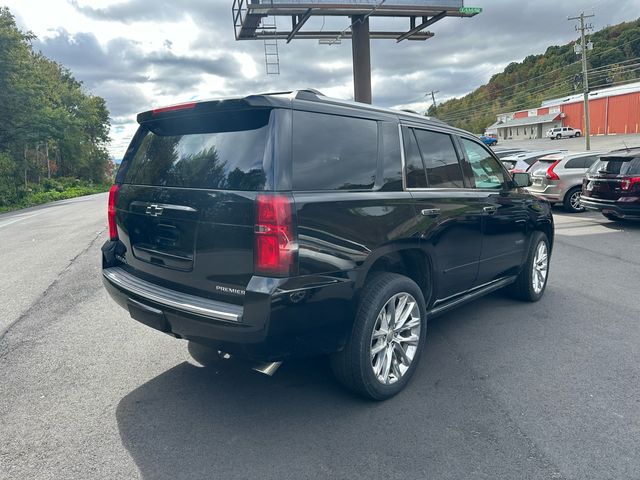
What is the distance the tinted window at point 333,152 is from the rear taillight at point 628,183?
9.19 meters

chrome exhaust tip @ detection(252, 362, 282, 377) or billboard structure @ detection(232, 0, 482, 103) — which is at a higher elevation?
billboard structure @ detection(232, 0, 482, 103)

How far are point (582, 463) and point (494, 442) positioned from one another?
455mm

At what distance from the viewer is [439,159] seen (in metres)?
4.17

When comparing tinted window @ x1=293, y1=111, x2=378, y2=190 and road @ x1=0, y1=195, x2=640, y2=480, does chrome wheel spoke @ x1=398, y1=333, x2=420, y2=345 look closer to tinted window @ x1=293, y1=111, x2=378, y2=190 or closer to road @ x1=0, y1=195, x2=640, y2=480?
road @ x1=0, y1=195, x2=640, y2=480

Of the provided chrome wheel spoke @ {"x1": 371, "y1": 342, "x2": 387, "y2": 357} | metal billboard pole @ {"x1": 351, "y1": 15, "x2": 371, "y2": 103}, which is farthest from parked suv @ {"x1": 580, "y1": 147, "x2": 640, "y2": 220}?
chrome wheel spoke @ {"x1": 371, "y1": 342, "x2": 387, "y2": 357}

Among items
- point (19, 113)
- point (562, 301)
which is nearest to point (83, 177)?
point (19, 113)

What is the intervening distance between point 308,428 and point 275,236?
1253mm

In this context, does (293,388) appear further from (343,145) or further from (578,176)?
(578,176)

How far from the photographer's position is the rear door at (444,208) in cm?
378

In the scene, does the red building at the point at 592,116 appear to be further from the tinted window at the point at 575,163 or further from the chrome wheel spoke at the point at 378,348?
the chrome wheel spoke at the point at 378,348

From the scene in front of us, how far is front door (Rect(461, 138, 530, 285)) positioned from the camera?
15.1 ft

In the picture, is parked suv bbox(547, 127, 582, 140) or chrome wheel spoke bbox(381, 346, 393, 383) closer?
chrome wheel spoke bbox(381, 346, 393, 383)

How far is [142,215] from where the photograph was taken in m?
3.44

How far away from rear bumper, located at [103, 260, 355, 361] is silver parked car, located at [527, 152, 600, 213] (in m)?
12.6
